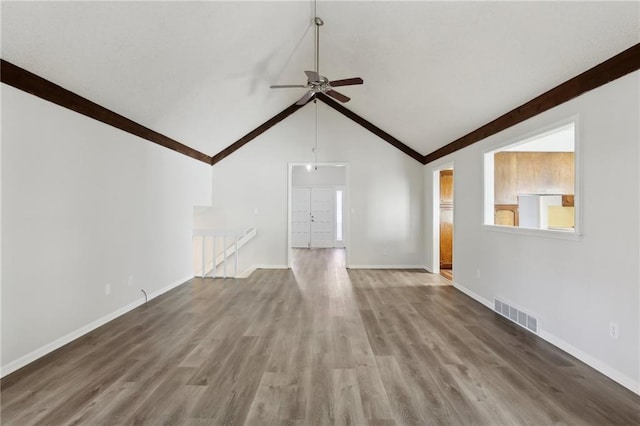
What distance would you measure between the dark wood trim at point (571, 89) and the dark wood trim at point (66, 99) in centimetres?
451

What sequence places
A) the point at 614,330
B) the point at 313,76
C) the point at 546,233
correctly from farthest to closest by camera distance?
the point at 313,76 → the point at 546,233 → the point at 614,330

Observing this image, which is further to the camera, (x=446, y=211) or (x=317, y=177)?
(x=317, y=177)

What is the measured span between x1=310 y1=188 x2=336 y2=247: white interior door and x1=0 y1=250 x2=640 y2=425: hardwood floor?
696cm

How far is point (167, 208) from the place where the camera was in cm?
497

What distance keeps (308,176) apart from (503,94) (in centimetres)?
780

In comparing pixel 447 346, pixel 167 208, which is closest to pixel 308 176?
pixel 167 208

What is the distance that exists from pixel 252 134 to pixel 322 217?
15.9 feet

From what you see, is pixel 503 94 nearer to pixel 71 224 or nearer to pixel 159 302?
pixel 71 224

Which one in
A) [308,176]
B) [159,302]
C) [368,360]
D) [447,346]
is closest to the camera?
A: [368,360]

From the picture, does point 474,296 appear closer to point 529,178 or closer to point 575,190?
point 575,190

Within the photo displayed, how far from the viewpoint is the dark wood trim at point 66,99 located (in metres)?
2.43

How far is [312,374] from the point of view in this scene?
2.44m

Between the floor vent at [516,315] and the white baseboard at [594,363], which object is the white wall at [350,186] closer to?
the floor vent at [516,315]

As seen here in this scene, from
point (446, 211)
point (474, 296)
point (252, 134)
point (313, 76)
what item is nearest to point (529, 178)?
point (446, 211)
